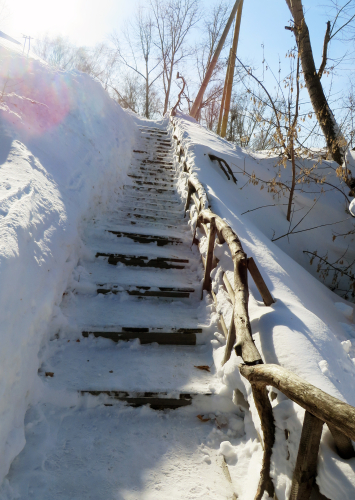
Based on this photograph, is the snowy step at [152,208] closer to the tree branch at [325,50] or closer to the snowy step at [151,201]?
the snowy step at [151,201]

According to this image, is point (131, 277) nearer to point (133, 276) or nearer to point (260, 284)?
point (133, 276)

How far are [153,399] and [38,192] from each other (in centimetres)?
227

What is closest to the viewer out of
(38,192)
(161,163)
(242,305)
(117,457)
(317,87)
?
(117,457)

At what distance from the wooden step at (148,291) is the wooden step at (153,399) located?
46.0 inches

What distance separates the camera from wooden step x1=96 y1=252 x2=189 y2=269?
359 cm

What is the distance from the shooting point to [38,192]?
3.04 m

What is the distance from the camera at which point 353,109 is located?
625 centimetres

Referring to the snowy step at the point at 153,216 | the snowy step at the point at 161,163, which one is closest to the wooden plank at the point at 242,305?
the snowy step at the point at 153,216

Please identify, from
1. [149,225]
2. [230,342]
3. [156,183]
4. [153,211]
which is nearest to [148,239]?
[149,225]

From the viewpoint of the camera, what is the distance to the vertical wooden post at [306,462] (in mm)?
1202

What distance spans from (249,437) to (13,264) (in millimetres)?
1976

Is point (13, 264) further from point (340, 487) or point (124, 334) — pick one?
point (340, 487)

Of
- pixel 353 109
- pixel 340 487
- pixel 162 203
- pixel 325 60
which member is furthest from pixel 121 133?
pixel 340 487

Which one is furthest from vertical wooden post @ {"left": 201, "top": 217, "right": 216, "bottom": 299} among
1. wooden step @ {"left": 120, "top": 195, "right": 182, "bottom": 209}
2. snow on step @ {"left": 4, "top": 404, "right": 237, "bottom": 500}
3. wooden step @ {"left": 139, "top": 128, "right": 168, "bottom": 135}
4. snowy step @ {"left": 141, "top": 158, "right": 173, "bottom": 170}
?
wooden step @ {"left": 139, "top": 128, "right": 168, "bottom": 135}
